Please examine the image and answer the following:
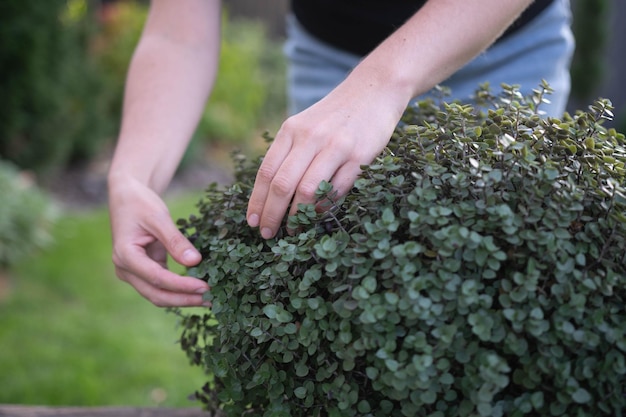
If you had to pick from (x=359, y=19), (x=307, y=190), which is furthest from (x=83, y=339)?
(x=307, y=190)

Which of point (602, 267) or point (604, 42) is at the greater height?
point (602, 267)

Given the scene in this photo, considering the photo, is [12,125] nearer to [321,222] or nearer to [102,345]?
[102,345]

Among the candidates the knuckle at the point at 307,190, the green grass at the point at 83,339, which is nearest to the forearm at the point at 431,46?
the knuckle at the point at 307,190

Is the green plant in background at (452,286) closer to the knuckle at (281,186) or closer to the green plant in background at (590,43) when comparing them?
the knuckle at (281,186)

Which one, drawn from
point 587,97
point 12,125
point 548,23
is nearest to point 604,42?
point 587,97

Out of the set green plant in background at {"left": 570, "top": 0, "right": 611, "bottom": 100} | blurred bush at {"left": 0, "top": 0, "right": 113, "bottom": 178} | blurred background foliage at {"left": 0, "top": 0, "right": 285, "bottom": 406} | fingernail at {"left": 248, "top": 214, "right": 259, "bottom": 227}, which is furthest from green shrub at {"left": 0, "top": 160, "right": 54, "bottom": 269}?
green plant in background at {"left": 570, "top": 0, "right": 611, "bottom": 100}

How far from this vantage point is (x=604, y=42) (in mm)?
8211

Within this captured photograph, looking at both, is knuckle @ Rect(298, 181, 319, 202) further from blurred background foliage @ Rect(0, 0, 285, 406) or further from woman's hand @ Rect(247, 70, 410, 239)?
blurred background foliage @ Rect(0, 0, 285, 406)

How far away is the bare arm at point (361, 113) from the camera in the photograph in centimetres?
117

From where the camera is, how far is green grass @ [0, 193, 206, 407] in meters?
3.07

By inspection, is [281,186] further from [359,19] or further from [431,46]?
[359,19]

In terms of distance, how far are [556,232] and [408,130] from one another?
32 centimetres

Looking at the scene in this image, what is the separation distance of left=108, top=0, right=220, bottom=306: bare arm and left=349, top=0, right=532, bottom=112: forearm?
A: 1.62 feet

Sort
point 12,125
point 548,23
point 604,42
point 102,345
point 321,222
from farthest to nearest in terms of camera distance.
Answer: point 604,42
point 12,125
point 102,345
point 548,23
point 321,222
